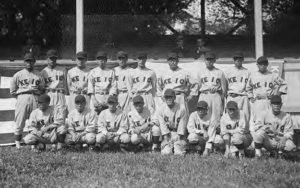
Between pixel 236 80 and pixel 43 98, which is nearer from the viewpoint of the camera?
pixel 43 98

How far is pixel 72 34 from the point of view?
8.94 m

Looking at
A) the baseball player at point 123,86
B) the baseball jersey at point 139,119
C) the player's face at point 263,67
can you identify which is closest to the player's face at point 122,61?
the baseball player at point 123,86

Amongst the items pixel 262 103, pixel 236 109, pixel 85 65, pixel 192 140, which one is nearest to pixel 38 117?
pixel 85 65

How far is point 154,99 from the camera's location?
846cm

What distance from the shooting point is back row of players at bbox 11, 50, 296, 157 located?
23.6ft

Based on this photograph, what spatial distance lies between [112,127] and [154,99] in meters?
1.16

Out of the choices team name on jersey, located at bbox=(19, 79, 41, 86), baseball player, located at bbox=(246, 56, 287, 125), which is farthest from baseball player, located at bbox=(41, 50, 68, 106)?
baseball player, located at bbox=(246, 56, 287, 125)

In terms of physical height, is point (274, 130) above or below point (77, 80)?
below

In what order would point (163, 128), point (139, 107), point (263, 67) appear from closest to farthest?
point (163, 128), point (139, 107), point (263, 67)

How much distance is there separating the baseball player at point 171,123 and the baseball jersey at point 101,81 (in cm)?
113

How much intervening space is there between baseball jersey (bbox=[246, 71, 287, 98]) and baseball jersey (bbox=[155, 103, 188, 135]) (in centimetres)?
130

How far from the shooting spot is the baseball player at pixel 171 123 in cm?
731

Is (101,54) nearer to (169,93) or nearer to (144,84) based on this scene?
(144,84)

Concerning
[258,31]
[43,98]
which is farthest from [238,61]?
[43,98]
